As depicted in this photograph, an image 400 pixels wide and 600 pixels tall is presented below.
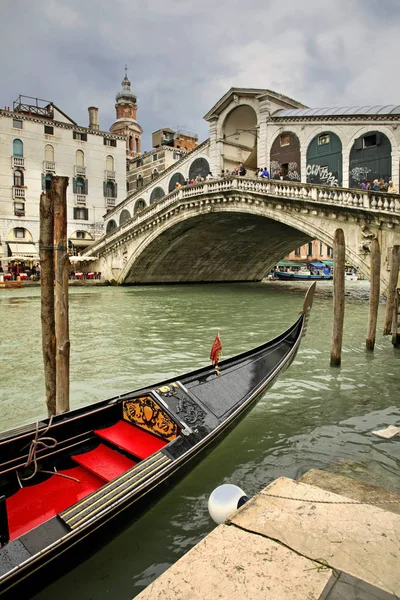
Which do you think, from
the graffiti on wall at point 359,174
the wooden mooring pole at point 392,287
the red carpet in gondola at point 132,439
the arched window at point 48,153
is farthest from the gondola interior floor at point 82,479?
the arched window at point 48,153

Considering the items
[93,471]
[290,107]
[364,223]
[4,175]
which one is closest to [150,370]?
[93,471]

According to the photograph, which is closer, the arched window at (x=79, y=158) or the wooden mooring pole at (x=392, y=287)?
the wooden mooring pole at (x=392, y=287)

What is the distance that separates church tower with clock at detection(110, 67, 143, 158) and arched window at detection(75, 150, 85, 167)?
15948mm

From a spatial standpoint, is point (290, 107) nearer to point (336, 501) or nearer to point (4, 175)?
point (4, 175)

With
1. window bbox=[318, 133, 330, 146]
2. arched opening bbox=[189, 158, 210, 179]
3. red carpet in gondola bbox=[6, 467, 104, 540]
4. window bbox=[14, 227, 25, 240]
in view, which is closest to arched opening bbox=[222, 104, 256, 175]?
arched opening bbox=[189, 158, 210, 179]

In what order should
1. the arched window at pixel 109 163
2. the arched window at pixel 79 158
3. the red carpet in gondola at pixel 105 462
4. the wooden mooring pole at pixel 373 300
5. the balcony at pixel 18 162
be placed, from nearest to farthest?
the red carpet in gondola at pixel 105 462 → the wooden mooring pole at pixel 373 300 → the balcony at pixel 18 162 → the arched window at pixel 79 158 → the arched window at pixel 109 163

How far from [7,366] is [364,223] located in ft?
27.8

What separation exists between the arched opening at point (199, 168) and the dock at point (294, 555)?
60.5ft

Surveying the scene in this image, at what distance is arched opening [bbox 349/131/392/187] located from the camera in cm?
1255

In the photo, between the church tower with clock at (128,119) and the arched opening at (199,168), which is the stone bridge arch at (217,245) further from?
the church tower with clock at (128,119)

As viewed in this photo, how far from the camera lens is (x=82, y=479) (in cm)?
256

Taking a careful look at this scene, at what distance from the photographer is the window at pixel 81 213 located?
25911 mm

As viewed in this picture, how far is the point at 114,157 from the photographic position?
1067 inches

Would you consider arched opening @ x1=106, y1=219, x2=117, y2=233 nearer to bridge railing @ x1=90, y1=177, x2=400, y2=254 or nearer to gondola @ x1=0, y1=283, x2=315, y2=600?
bridge railing @ x1=90, y1=177, x2=400, y2=254
